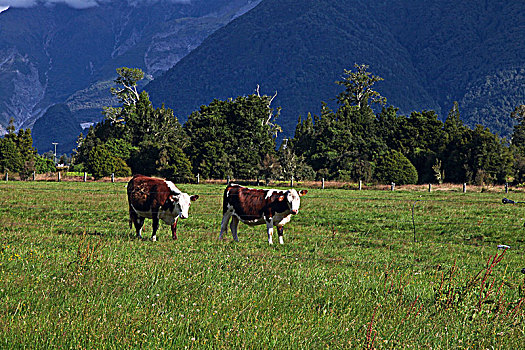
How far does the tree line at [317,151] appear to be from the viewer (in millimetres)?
68500

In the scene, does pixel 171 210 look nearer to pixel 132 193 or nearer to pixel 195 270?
pixel 132 193

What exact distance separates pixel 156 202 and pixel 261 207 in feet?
10.6

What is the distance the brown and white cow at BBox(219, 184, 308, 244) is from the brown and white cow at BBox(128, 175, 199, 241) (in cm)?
139

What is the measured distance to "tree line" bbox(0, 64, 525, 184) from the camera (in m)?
68.5

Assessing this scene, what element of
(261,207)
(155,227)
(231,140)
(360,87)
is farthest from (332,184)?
(155,227)

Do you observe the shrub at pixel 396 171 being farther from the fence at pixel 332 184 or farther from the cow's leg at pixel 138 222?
the cow's leg at pixel 138 222

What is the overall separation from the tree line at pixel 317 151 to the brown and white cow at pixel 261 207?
51.4 metres

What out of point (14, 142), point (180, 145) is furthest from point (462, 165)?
point (14, 142)

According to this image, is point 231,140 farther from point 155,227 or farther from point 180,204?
point 155,227

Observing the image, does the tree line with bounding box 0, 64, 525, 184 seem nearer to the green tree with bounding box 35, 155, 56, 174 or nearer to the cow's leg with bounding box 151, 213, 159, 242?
the green tree with bounding box 35, 155, 56, 174

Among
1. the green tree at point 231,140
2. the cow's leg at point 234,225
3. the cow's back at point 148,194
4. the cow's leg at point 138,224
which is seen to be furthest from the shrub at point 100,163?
the cow's leg at point 234,225

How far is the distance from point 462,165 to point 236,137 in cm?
3086

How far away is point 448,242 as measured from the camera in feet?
60.5

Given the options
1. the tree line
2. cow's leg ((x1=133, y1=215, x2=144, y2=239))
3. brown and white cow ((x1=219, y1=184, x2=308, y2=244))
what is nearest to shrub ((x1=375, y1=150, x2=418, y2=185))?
the tree line
